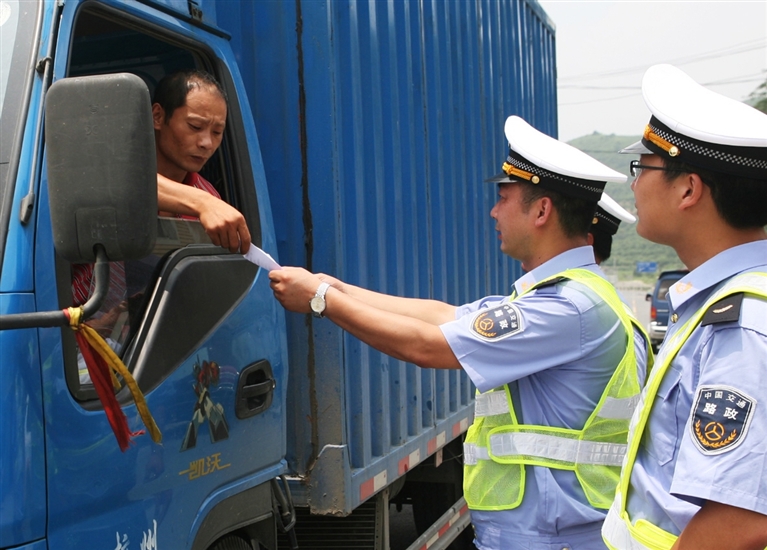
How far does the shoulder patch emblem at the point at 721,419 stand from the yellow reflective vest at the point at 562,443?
2.76ft

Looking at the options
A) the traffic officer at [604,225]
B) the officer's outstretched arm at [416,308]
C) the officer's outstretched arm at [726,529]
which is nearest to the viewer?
the officer's outstretched arm at [726,529]

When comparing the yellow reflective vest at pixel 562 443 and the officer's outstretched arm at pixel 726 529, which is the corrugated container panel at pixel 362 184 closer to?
the yellow reflective vest at pixel 562 443

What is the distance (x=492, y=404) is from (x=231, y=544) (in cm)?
86

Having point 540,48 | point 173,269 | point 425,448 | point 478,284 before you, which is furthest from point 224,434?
point 540,48

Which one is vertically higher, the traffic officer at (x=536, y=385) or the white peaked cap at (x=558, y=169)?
the white peaked cap at (x=558, y=169)

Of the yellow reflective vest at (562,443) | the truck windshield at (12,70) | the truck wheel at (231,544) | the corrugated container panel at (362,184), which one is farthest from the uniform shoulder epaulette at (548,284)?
the truck windshield at (12,70)

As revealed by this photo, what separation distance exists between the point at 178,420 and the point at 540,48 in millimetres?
5119

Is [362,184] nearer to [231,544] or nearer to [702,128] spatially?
[231,544]

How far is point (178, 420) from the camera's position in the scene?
2123mm

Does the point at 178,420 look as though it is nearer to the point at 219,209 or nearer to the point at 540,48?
the point at 219,209

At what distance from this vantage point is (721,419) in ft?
4.68

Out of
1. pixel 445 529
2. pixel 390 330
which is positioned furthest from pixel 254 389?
pixel 445 529

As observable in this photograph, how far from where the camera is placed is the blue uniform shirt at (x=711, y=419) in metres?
1.41

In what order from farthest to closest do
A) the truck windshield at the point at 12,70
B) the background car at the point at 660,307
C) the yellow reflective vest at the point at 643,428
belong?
the background car at the point at 660,307 < the truck windshield at the point at 12,70 < the yellow reflective vest at the point at 643,428
